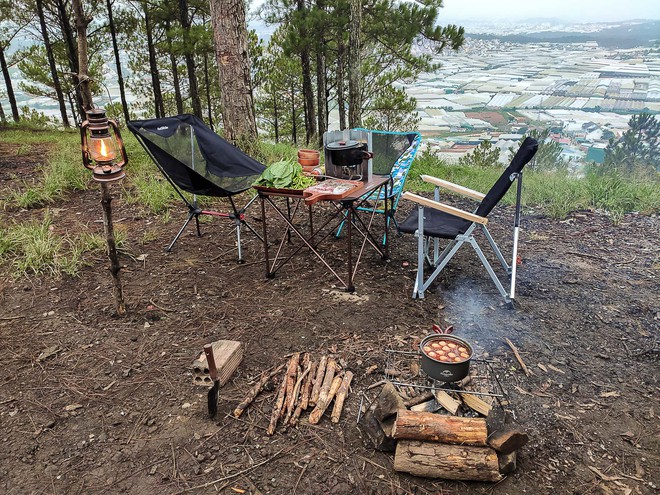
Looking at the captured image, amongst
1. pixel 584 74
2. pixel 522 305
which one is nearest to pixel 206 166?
pixel 522 305

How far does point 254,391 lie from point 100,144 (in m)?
1.44

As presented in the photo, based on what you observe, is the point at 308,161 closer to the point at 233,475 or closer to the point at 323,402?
the point at 323,402

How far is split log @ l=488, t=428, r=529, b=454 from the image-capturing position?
157 centimetres

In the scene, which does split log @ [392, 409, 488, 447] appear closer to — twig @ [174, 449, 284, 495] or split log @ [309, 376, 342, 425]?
split log @ [309, 376, 342, 425]

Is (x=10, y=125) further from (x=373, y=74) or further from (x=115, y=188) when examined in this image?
(x=373, y=74)

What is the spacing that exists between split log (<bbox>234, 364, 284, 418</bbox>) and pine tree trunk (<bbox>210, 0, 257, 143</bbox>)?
389 cm

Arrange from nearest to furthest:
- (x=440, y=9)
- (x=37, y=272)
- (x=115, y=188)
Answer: (x=37, y=272)
(x=115, y=188)
(x=440, y=9)

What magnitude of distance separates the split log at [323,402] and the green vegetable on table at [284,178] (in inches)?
53.3

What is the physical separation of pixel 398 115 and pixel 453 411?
13.3 m

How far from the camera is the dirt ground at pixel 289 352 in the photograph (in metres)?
1.66

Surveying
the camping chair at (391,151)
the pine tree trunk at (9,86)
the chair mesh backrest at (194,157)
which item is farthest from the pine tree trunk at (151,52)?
the camping chair at (391,151)

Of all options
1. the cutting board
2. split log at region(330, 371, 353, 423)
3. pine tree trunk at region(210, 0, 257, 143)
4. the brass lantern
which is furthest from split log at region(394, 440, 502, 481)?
pine tree trunk at region(210, 0, 257, 143)

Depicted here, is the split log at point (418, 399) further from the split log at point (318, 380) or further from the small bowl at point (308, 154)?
the small bowl at point (308, 154)

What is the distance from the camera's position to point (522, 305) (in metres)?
2.76
